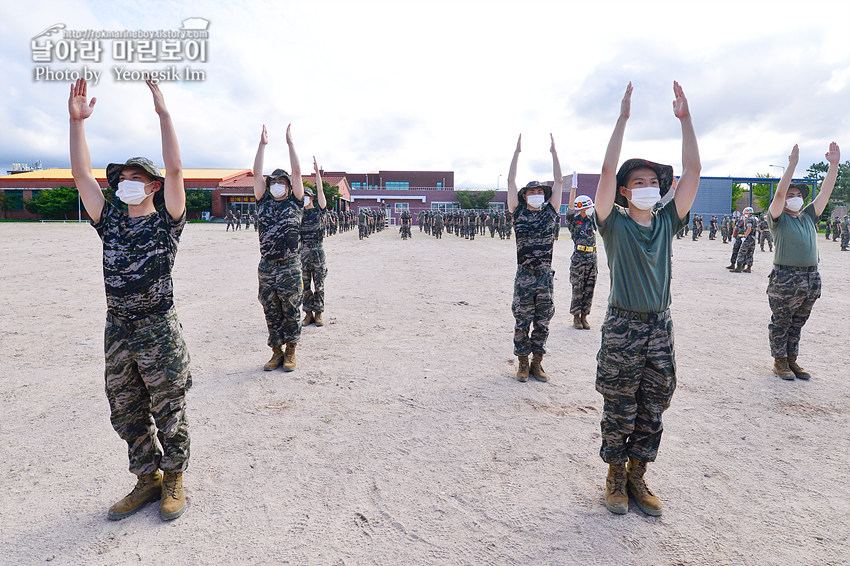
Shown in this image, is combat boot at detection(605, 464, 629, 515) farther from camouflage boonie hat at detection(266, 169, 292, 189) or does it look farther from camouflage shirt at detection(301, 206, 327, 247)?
camouflage shirt at detection(301, 206, 327, 247)

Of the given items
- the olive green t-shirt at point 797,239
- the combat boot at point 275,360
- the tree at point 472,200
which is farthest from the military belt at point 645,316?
the tree at point 472,200

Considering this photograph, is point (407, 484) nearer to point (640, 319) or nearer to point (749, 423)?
point (640, 319)

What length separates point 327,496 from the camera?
119 inches

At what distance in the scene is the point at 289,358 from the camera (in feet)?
18.0

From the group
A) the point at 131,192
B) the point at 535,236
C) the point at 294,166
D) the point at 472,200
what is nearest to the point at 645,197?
the point at 535,236

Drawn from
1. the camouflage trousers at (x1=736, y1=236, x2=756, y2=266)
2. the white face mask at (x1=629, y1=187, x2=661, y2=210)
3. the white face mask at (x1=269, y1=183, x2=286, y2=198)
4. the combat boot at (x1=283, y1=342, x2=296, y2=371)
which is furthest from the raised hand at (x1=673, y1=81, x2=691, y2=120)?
the camouflage trousers at (x1=736, y1=236, x2=756, y2=266)

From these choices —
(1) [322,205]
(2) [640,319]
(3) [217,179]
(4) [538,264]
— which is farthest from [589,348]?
(3) [217,179]

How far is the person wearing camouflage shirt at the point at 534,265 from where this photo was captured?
5039mm

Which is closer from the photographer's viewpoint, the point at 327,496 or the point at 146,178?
the point at 146,178

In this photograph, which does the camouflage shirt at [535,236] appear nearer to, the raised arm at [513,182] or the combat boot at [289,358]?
the raised arm at [513,182]

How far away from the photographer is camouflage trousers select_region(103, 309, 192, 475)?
→ 2729 mm

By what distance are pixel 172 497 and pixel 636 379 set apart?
2.89 meters

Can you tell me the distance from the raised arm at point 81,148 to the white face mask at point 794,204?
638cm

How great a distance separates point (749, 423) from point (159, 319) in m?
4.70
